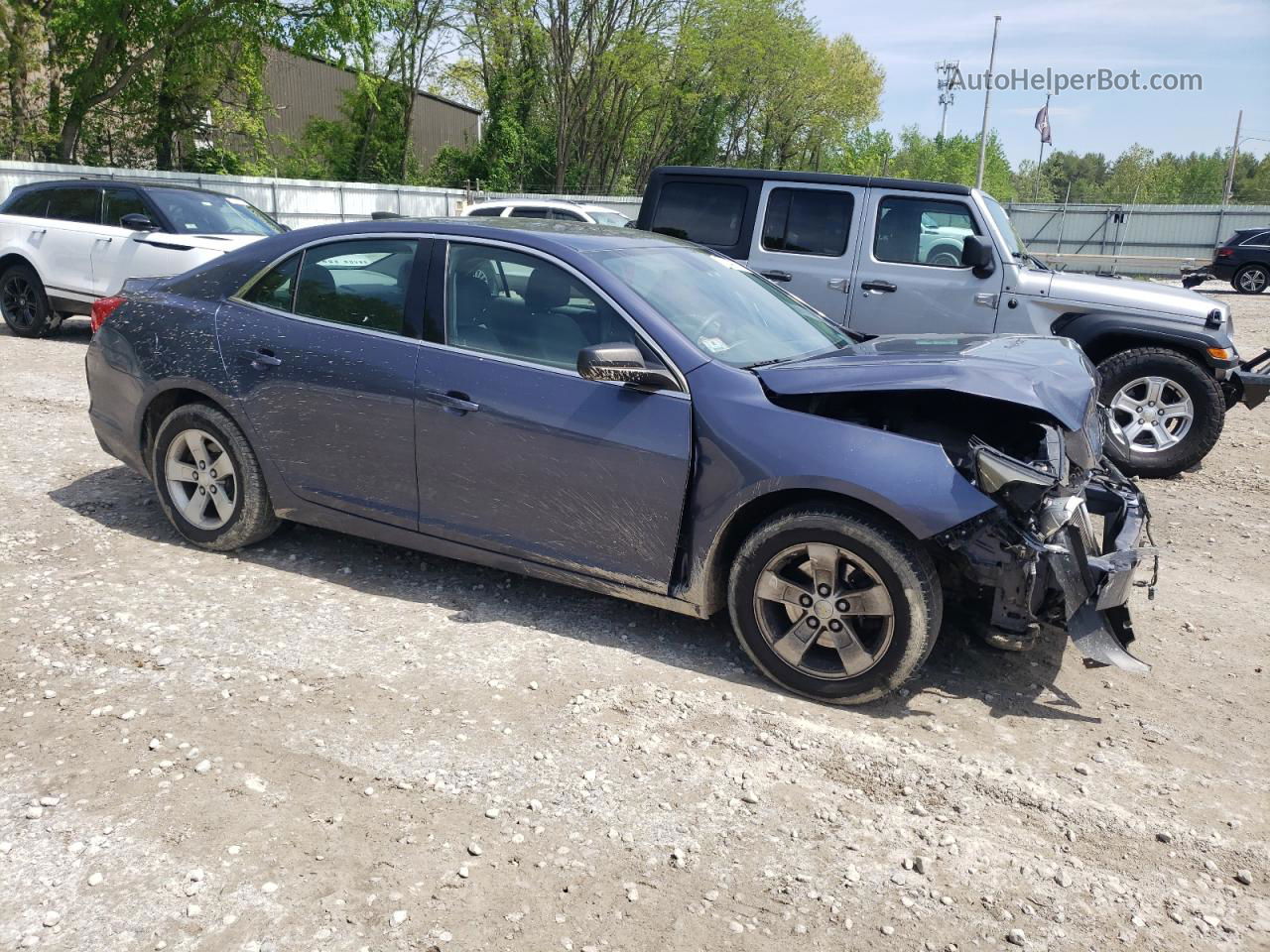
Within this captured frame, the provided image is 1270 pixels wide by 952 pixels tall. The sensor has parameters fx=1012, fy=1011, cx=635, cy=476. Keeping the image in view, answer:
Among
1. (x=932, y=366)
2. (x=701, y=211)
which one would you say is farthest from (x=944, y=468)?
(x=701, y=211)

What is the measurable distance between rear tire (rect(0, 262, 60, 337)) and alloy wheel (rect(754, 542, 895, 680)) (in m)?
10.4

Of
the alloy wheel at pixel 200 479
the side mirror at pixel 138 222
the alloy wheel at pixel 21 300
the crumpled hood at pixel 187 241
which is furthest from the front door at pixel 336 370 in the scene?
the alloy wheel at pixel 21 300

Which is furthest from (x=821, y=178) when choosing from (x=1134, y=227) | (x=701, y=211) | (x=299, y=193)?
(x=1134, y=227)

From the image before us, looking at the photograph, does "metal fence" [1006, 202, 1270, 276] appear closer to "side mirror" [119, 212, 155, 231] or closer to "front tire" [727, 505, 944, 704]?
"side mirror" [119, 212, 155, 231]

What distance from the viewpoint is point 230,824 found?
9.60 feet

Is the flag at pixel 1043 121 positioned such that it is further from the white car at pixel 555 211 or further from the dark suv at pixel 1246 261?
the white car at pixel 555 211

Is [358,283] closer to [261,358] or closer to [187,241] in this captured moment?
[261,358]

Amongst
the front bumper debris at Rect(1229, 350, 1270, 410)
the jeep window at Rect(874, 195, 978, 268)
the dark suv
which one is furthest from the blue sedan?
the dark suv

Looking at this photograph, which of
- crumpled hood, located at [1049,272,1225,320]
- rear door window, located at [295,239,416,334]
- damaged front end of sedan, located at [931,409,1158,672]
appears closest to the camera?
damaged front end of sedan, located at [931,409,1158,672]

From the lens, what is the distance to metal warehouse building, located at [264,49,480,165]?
3797cm

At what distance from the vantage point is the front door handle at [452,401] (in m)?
4.16

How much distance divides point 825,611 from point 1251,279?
2656cm

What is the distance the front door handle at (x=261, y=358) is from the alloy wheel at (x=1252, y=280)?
88.2 feet

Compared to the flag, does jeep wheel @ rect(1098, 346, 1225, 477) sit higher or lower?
lower
